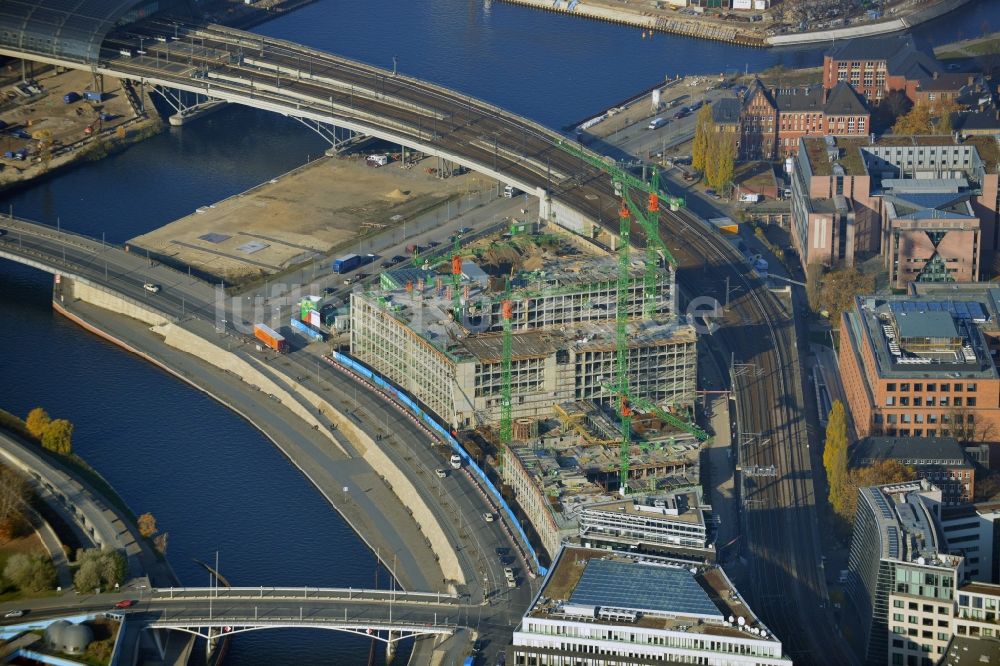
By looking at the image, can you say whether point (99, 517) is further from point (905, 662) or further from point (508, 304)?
point (905, 662)

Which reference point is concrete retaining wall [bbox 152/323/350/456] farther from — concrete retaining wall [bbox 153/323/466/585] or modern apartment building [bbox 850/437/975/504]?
modern apartment building [bbox 850/437/975/504]

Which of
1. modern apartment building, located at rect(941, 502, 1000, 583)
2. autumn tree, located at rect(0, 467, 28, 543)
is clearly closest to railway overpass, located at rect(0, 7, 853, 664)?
modern apartment building, located at rect(941, 502, 1000, 583)

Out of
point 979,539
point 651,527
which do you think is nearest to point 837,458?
point 979,539

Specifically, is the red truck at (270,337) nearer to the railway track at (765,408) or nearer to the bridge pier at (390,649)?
the railway track at (765,408)

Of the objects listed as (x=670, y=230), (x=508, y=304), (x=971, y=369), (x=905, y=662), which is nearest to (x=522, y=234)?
(x=670, y=230)

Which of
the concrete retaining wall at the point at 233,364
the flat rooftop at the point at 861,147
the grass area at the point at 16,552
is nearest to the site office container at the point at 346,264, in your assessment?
the concrete retaining wall at the point at 233,364
